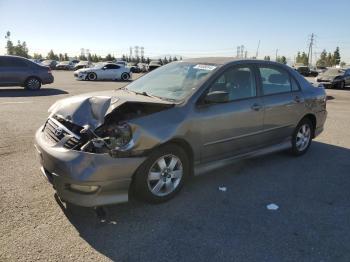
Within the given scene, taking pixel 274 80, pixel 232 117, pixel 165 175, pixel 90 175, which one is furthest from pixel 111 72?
pixel 90 175

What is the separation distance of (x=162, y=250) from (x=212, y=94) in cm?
205

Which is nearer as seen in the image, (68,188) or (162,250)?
(162,250)

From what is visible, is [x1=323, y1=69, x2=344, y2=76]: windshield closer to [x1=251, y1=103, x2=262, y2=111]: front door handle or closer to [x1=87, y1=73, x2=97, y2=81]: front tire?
[x1=87, y1=73, x2=97, y2=81]: front tire

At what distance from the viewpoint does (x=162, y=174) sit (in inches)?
168

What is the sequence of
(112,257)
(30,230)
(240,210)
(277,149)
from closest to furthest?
(112,257), (30,230), (240,210), (277,149)

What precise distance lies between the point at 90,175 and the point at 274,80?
11.3 ft

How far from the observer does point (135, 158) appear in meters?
3.90

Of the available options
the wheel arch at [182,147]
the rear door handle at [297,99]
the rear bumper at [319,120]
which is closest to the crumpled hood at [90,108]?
the wheel arch at [182,147]

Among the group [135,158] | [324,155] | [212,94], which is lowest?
[324,155]

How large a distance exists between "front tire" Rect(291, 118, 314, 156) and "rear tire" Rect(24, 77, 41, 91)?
13.6 meters

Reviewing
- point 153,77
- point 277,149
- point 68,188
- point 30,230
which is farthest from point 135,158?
point 277,149

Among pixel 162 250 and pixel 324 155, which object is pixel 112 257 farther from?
pixel 324 155

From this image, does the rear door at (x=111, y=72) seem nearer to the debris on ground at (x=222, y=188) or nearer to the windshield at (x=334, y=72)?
the windshield at (x=334, y=72)

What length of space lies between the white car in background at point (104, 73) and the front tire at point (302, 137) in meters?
23.9
